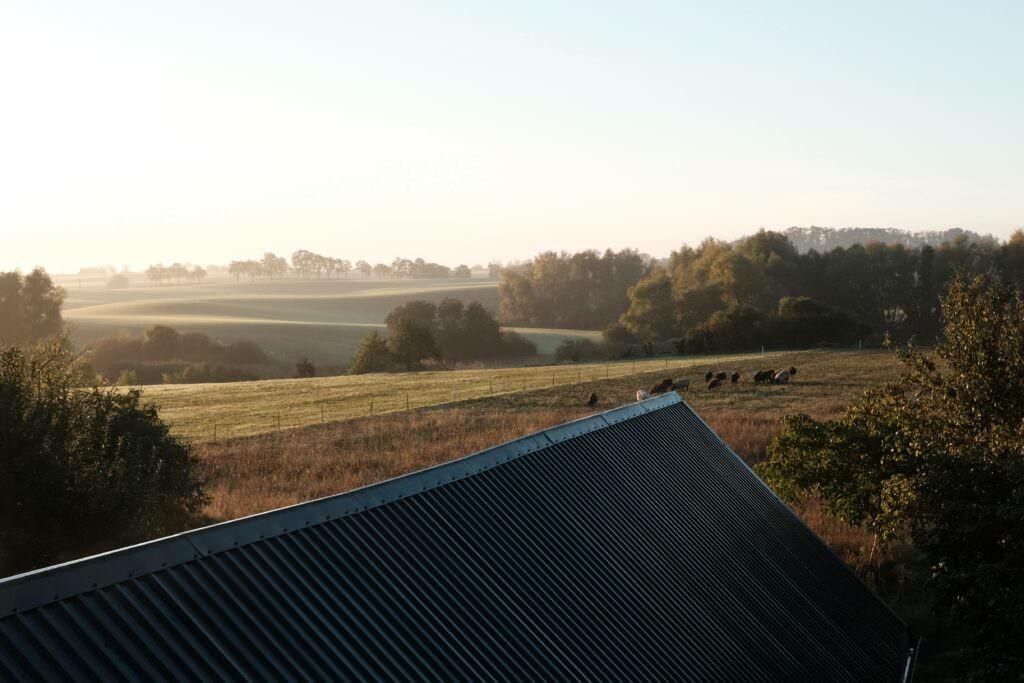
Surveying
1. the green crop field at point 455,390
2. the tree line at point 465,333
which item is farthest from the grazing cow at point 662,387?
the tree line at point 465,333

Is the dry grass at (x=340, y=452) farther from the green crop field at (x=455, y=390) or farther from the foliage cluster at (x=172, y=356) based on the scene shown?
the foliage cluster at (x=172, y=356)

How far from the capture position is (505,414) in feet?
176

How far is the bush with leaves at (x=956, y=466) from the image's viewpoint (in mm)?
16656

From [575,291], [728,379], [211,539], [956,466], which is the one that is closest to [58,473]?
[211,539]

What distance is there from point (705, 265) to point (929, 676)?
113 metres

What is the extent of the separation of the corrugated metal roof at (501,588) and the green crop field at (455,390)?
35421 millimetres

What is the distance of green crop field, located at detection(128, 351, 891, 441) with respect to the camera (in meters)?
56.5

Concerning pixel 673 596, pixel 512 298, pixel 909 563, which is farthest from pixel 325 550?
pixel 512 298

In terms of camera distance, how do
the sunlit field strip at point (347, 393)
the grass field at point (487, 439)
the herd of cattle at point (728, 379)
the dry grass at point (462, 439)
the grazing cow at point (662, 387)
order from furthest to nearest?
the herd of cattle at point (728, 379), the grazing cow at point (662, 387), the sunlit field strip at point (347, 393), the dry grass at point (462, 439), the grass field at point (487, 439)

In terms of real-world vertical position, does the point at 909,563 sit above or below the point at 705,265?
below

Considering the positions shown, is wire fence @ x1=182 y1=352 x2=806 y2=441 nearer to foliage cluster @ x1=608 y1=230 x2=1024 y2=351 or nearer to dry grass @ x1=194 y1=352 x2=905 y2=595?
dry grass @ x1=194 y1=352 x2=905 y2=595

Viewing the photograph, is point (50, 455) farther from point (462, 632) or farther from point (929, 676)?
point (929, 676)

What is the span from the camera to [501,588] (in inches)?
480

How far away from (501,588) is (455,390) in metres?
57.3
